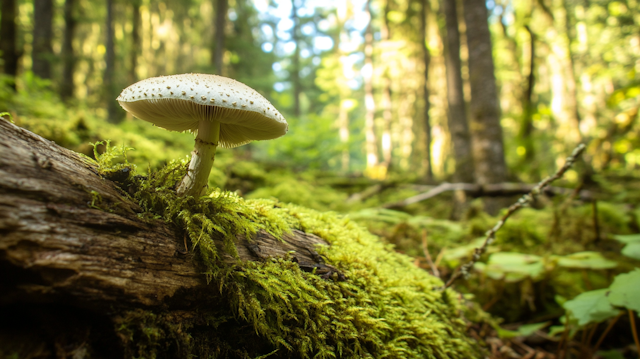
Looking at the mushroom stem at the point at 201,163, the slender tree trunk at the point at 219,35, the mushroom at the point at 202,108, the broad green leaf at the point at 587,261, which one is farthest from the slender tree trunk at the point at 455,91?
the mushroom stem at the point at 201,163

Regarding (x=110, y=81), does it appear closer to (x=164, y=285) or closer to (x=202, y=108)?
(x=202, y=108)

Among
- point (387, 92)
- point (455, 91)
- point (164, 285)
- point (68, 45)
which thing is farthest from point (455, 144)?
point (68, 45)

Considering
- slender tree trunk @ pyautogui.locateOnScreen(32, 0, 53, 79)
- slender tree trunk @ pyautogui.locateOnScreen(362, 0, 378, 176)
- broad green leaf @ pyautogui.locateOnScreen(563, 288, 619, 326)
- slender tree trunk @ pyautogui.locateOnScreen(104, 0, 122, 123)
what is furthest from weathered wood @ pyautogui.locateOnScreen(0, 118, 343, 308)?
slender tree trunk @ pyautogui.locateOnScreen(362, 0, 378, 176)

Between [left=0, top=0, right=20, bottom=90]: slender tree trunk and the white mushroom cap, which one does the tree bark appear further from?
[left=0, top=0, right=20, bottom=90]: slender tree trunk

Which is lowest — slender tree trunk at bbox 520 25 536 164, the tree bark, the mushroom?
the tree bark

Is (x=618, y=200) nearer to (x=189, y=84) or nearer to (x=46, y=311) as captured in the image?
(x=189, y=84)

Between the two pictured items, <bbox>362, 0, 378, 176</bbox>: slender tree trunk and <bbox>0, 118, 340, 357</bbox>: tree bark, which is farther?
<bbox>362, 0, 378, 176</bbox>: slender tree trunk

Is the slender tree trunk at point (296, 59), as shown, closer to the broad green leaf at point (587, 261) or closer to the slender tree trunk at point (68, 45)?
the slender tree trunk at point (68, 45)
